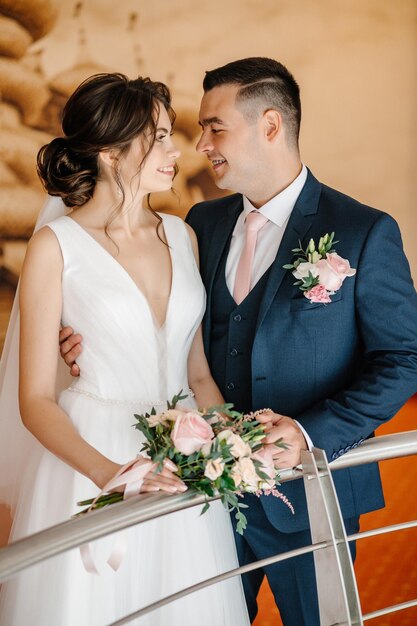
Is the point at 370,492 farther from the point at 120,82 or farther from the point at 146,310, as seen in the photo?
the point at 120,82

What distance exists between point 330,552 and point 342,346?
79 centimetres

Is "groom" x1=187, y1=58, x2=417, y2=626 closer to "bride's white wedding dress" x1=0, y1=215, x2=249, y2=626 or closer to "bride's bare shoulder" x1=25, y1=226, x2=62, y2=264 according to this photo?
"bride's white wedding dress" x1=0, y1=215, x2=249, y2=626

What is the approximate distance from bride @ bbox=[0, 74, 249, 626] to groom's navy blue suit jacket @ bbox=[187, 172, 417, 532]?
243 millimetres

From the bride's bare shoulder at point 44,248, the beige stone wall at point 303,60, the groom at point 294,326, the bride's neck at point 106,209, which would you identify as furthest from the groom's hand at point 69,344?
the beige stone wall at point 303,60

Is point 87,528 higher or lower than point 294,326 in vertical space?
lower

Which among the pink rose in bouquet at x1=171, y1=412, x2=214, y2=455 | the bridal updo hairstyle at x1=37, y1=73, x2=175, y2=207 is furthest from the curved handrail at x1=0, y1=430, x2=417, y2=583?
the bridal updo hairstyle at x1=37, y1=73, x2=175, y2=207

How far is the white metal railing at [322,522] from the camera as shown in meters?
1.70

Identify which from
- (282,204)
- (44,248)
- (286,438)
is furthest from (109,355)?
(282,204)

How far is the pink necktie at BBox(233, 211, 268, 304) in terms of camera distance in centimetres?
277

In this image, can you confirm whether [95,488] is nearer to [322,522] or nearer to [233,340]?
[233,340]

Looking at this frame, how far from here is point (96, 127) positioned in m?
2.68

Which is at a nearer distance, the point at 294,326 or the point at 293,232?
the point at 294,326

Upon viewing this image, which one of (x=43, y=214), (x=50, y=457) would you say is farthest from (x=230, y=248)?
(x=50, y=457)

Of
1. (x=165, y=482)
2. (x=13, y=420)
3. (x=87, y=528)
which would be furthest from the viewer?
→ (x=13, y=420)
